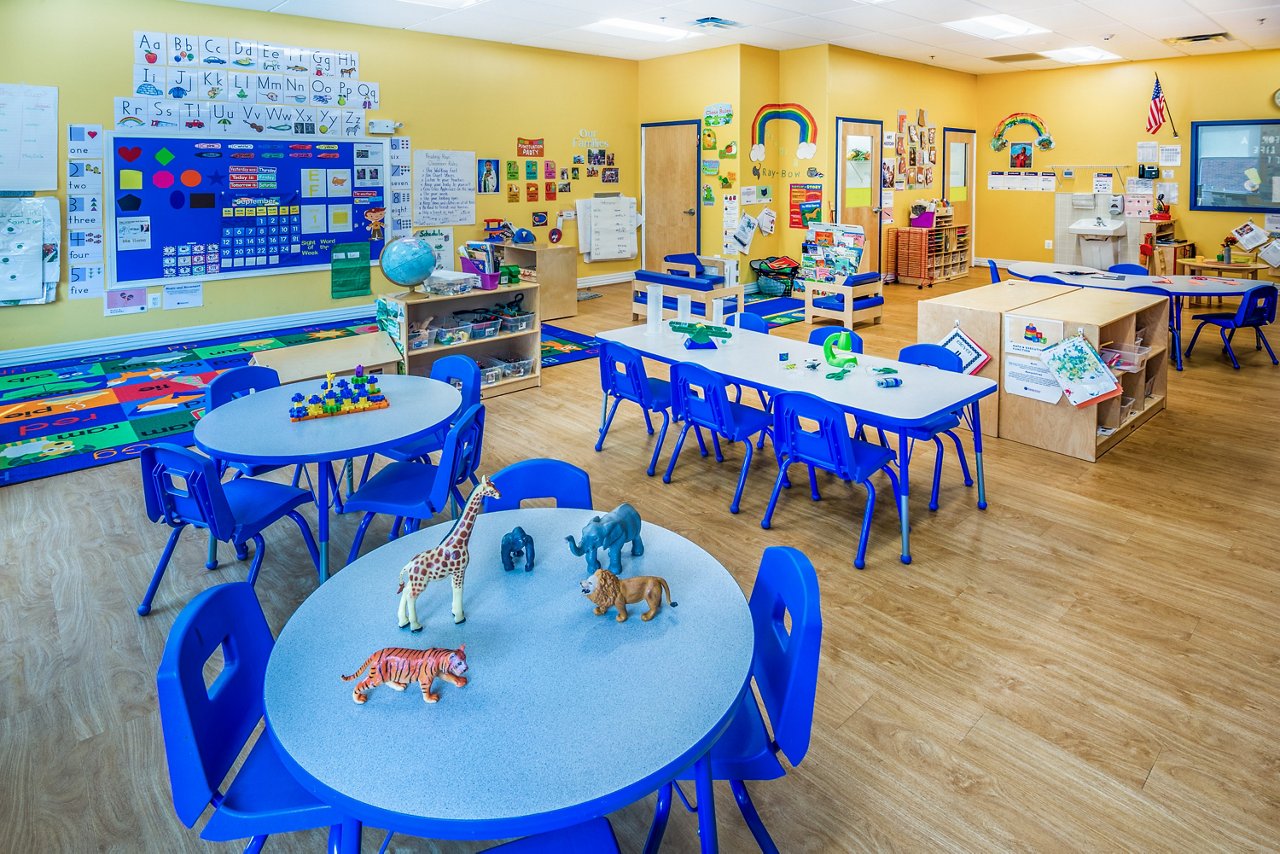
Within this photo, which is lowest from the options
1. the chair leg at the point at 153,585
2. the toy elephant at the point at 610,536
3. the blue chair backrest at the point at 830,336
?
the chair leg at the point at 153,585

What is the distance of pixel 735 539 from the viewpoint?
3.70 meters

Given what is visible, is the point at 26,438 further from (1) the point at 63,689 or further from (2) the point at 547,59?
(2) the point at 547,59

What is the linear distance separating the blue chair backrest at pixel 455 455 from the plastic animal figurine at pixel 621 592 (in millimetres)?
1400

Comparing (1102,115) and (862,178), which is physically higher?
(1102,115)

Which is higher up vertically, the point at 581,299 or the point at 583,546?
the point at 581,299

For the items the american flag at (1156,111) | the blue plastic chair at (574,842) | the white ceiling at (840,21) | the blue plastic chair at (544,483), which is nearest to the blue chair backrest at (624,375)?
the blue plastic chair at (544,483)

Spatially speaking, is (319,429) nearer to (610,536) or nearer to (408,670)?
(610,536)

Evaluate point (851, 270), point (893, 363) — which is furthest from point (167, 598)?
point (851, 270)

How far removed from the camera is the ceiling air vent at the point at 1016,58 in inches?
400

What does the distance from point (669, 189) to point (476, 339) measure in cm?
539

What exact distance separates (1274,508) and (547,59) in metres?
8.39

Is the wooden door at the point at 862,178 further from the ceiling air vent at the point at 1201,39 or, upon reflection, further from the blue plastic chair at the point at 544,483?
the blue plastic chair at the point at 544,483

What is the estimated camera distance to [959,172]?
12125 mm

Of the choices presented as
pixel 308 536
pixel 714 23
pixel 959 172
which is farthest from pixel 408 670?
pixel 959 172
